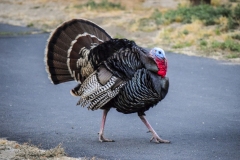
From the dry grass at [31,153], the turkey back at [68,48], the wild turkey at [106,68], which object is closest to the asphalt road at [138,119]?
the dry grass at [31,153]

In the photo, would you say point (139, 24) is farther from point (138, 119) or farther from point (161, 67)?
point (161, 67)

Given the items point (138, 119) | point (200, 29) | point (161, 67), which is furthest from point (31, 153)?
point (200, 29)

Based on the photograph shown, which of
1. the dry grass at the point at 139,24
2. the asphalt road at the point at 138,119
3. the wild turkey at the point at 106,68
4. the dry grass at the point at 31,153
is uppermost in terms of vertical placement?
the wild turkey at the point at 106,68

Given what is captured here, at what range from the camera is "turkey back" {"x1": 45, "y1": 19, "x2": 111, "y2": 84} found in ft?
25.8

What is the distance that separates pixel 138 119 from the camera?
9164 millimetres

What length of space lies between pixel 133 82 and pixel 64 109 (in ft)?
10.1

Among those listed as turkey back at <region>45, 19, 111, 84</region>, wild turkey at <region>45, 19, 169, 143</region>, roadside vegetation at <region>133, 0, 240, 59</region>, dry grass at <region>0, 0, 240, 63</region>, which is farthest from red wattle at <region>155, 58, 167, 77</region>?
roadside vegetation at <region>133, 0, 240, 59</region>

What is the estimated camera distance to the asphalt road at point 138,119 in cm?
712

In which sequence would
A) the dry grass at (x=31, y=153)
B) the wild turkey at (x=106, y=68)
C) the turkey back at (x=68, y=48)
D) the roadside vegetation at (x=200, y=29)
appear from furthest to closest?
the roadside vegetation at (x=200, y=29) < the turkey back at (x=68, y=48) < the wild turkey at (x=106, y=68) < the dry grass at (x=31, y=153)

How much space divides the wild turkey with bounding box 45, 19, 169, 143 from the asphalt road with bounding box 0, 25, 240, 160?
1.60ft

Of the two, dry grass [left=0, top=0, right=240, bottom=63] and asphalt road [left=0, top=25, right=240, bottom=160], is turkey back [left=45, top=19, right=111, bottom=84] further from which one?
dry grass [left=0, top=0, right=240, bottom=63]

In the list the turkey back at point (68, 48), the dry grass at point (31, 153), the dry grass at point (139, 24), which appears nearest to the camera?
the dry grass at point (31, 153)

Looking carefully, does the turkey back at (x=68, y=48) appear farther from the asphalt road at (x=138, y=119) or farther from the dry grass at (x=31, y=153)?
the dry grass at (x=31, y=153)

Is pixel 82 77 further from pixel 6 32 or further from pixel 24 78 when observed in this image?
pixel 6 32
